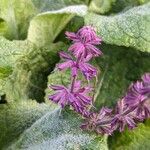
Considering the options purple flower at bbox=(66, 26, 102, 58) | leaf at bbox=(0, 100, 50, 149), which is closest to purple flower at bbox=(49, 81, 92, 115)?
purple flower at bbox=(66, 26, 102, 58)

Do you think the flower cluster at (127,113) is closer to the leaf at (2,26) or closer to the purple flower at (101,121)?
the purple flower at (101,121)

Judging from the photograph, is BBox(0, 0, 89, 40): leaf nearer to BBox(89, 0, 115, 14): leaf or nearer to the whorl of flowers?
BBox(89, 0, 115, 14): leaf

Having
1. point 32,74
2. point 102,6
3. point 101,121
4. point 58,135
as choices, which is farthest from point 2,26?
point 101,121

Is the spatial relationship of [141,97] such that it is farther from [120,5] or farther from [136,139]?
[120,5]

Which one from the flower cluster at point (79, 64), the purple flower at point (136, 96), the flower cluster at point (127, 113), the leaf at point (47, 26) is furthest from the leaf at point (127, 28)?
the purple flower at point (136, 96)

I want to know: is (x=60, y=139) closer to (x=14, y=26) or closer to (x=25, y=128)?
(x=25, y=128)

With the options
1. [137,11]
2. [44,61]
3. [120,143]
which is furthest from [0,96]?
[137,11]
